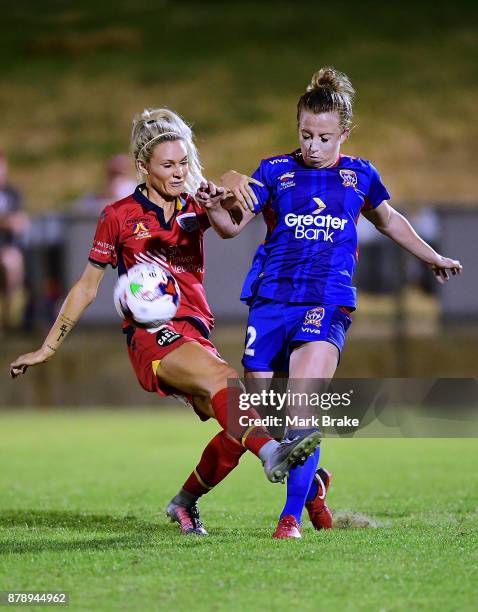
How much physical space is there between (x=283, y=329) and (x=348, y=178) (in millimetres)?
838

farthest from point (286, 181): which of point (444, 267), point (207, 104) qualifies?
point (207, 104)

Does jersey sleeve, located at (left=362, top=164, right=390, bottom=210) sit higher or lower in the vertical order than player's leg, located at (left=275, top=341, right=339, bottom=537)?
higher

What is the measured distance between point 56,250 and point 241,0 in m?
34.3

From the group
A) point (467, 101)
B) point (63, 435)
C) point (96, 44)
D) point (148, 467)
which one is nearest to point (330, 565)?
point (148, 467)

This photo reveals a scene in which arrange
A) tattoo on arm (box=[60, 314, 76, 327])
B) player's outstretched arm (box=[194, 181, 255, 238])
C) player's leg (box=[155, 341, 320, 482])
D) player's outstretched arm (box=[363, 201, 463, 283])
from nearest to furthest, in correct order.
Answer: player's leg (box=[155, 341, 320, 482]) < player's outstretched arm (box=[194, 181, 255, 238]) < tattoo on arm (box=[60, 314, 76, 327]) < player's outstretched arm (box=[363, 201, 463, 283])

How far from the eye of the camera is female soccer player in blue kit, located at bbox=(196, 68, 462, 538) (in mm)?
6133

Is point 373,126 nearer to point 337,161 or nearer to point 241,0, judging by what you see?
point 241,0

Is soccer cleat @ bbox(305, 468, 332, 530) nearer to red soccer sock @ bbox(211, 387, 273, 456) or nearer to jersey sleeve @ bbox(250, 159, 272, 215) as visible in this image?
red soccer sock @ bbox(211, 387, 273, 456)

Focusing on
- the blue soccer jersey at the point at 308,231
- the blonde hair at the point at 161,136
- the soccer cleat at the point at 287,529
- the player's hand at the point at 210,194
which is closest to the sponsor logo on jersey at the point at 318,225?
the blue soccer jersey at the point at 308,231

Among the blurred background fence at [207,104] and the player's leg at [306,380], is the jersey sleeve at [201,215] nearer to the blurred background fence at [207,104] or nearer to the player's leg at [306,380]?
the player's leg at [306,380]

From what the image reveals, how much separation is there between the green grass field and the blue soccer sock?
0.50 ft

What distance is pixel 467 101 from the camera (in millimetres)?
40094

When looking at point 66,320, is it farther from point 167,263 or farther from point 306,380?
point 306,380

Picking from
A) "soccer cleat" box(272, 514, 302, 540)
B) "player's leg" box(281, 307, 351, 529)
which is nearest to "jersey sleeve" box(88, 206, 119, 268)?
"player's leg" box(281, 307, 351, 529)
